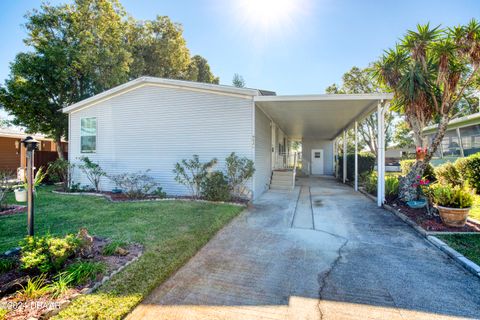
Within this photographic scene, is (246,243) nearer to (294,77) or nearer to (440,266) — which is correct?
(440,266)

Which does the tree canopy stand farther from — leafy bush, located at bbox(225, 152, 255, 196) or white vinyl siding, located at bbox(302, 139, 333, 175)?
white vinyl siding, located at bbox(302, 139, 333, 175)

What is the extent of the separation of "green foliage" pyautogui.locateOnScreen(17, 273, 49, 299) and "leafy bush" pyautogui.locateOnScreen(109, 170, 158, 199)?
5770 millimetres

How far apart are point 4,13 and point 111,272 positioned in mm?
10804

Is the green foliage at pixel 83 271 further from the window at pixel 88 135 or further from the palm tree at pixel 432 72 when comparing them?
the window at pixel 88 135

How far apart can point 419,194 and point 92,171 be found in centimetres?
1110

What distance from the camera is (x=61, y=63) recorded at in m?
12.0

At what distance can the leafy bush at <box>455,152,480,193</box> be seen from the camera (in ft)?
26.6

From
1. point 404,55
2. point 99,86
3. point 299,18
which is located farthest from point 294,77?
point 99,86

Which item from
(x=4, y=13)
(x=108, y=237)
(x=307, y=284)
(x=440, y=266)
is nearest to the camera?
(x=307, y=284)

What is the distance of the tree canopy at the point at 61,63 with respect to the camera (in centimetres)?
1167

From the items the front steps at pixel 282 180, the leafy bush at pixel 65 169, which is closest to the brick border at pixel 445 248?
the front steps at pixel 282 180

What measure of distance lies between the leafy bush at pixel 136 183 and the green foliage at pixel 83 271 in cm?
548

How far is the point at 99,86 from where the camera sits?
13.9 m

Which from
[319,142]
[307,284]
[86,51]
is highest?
[86,51]
